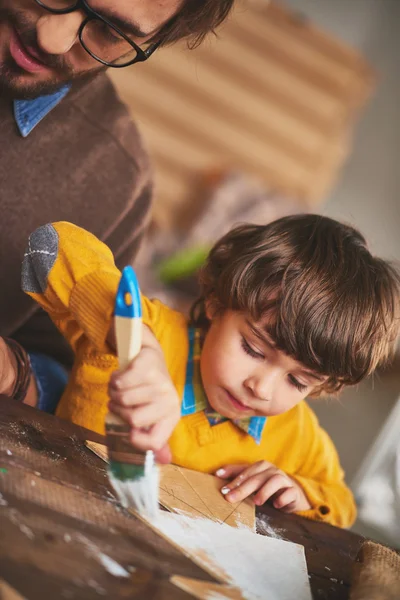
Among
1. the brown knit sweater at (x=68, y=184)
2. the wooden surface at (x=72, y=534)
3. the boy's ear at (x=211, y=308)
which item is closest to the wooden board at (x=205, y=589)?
the wooden surface at (x=72, y=534)

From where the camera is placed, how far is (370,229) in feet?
13.8

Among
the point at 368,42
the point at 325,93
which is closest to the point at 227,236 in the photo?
the point at 325,93

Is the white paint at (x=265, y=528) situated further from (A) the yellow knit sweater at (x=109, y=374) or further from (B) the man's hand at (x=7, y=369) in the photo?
(B) the man's hand at (x=7, y=369)

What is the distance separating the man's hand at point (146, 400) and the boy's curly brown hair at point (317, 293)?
1.16 feet

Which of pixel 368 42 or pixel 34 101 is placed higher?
pixel 368 42

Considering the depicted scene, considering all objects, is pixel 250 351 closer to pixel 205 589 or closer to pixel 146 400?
pixel 146 400

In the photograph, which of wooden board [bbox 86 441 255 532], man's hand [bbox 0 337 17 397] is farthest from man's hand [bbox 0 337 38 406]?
wooden board [bbox 86 441 255 532]

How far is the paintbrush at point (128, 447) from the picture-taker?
2.45 feet

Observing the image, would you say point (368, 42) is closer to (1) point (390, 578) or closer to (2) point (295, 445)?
(2) point (295, 445)

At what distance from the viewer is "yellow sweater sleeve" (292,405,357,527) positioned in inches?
46.6

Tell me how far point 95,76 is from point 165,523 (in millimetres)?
817

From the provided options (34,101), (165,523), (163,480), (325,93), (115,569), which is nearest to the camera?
(115,569)

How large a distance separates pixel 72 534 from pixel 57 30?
2.41ft

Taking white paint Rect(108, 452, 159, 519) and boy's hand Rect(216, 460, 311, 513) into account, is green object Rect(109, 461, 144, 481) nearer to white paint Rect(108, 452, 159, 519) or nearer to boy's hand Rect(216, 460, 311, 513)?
white paint Rect(108, 452, 159, 519)
